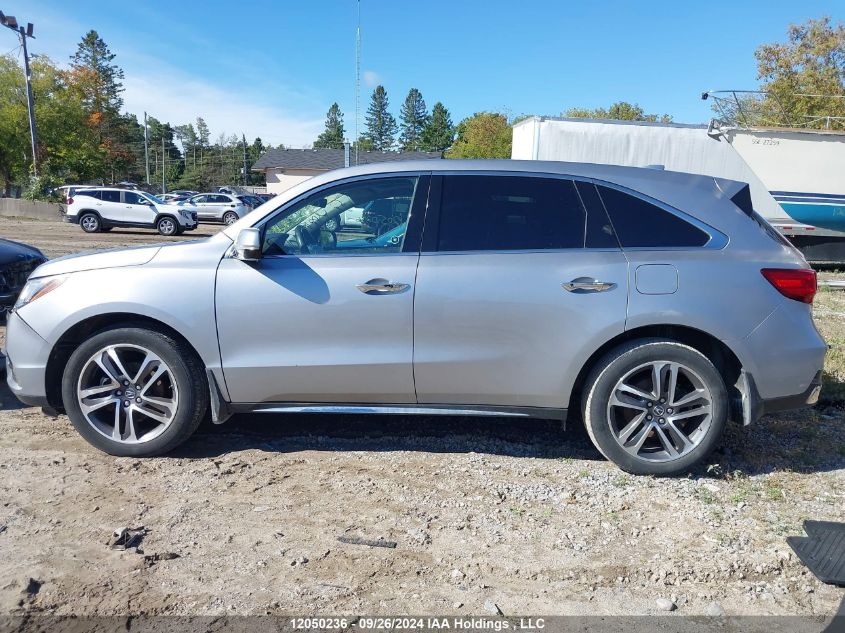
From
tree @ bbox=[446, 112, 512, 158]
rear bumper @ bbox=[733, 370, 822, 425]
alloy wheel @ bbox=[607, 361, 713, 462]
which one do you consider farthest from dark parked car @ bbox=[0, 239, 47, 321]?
tree @ bbox=[446, 112, 512, 158]

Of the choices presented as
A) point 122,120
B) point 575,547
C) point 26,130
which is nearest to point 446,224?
point 575,547

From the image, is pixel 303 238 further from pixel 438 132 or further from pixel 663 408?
pixel 438 132

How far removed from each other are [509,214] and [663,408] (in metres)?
1.47

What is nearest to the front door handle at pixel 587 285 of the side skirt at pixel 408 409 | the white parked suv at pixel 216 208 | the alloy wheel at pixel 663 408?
the alloy wheel at pixel 663 408

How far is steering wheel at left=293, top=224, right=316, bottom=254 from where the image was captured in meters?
3.96

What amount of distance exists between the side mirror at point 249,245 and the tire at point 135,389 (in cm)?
69

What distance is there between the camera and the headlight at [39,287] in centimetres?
401

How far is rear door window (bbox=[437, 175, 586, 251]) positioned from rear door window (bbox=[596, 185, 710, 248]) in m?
0.20

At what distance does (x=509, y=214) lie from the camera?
3.96m

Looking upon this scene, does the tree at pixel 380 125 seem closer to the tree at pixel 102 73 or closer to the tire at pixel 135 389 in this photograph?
the tree at pixel 102 73

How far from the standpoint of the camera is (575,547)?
316 cm

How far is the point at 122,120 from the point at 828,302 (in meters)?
80.8

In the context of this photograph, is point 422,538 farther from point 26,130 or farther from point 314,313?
point 26,130

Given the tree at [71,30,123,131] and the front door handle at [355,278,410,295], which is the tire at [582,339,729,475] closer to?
the front door handle at [355,278,410,295]
